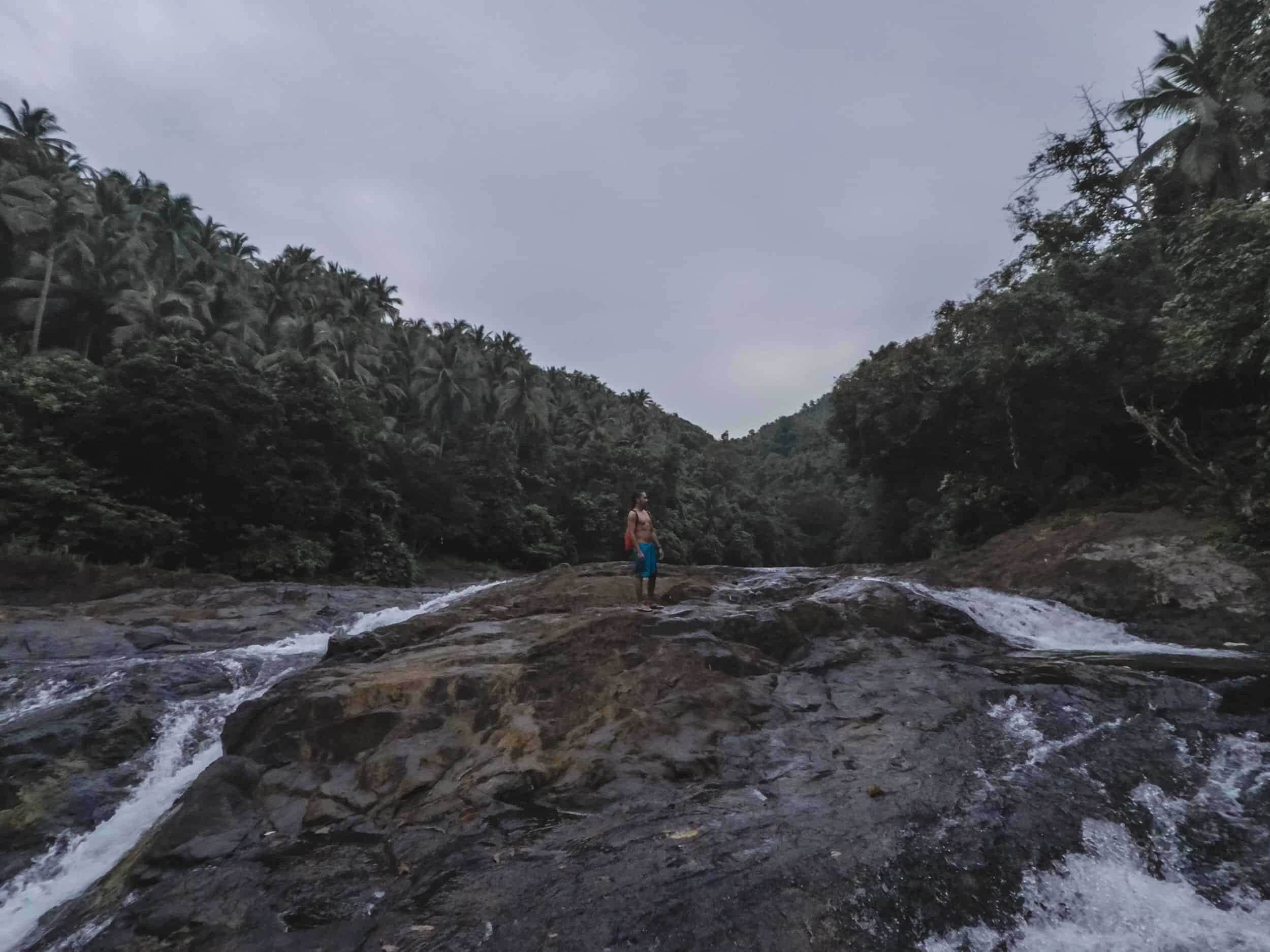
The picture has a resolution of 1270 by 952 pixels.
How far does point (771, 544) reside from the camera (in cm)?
5625

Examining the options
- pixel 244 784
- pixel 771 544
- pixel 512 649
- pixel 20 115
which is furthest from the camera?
pixel 771 544

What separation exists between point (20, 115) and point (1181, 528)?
51.0 m

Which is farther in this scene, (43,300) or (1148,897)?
(43,300)

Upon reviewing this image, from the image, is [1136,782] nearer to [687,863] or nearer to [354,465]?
[687,863]

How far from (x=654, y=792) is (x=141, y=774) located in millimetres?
4732

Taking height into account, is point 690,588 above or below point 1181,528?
below

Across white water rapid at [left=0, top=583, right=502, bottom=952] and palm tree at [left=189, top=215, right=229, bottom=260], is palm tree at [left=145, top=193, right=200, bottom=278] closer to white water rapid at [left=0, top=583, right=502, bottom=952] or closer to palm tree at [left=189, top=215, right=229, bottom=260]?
palm tree at [left=189, top=215, right=229, bottom=260]

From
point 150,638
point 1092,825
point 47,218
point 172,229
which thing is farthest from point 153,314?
point 1092,825

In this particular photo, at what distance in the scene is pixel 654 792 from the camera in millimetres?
4711

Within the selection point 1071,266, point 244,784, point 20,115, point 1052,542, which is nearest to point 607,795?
point 244,784

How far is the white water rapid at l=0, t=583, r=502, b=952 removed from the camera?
14.7 feet

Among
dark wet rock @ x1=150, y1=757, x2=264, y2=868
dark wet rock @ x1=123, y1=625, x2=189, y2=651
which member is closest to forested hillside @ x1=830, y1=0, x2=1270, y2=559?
dark wet rock @ x1=150, y1=757, x2=264, y2=868

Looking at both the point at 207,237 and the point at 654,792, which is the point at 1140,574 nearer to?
the point at 654,792

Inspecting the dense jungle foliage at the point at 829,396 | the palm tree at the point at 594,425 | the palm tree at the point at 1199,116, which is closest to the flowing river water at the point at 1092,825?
the dense jungle foliage at the point at 829,396
